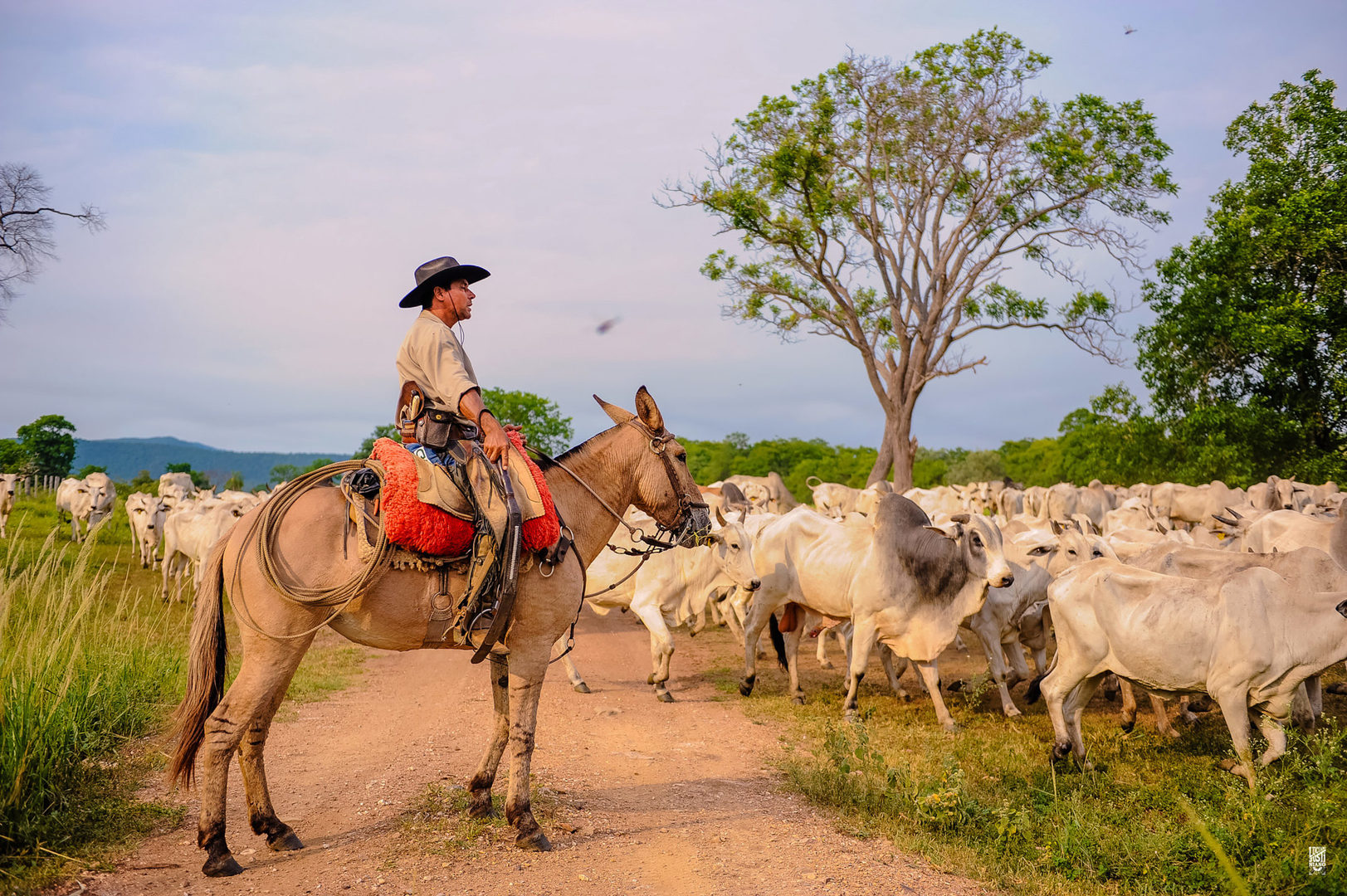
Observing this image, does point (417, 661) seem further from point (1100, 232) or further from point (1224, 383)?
point (1224, 383)

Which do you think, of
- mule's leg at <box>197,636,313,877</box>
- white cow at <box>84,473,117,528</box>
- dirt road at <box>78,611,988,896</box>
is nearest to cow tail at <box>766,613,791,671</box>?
dirt road at <box>78,611,988,896</box>

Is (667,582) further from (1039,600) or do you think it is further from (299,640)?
(299,640)

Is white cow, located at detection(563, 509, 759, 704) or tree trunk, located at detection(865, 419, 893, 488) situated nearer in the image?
white cow, located at detection(563, 509, 759, 704)

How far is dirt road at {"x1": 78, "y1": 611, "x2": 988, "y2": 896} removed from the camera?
5457 mm

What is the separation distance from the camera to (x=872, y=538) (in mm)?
10781

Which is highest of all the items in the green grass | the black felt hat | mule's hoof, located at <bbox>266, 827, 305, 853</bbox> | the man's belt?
the black felt hat

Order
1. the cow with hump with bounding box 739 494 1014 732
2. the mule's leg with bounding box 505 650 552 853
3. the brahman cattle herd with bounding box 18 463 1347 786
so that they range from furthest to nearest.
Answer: the cow with hump with bounding box 739 494 1014 732 < the brahman cattle herd with bounding box 18 463 1347 786 < the mule's leg with bounding box 505 650 552 853

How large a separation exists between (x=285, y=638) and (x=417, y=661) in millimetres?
8114

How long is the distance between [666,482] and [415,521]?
186 centimetres

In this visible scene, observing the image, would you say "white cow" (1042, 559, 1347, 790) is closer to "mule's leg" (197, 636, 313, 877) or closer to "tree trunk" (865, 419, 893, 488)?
"mule's leg" (197, 636, 313, 877)

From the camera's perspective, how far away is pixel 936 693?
32.1 feet

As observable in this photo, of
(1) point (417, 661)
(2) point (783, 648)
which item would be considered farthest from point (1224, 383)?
(1) point (417, 661)

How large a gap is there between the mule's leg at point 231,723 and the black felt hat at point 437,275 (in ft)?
7.30

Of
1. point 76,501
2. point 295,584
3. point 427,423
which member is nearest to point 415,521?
point 427,423
